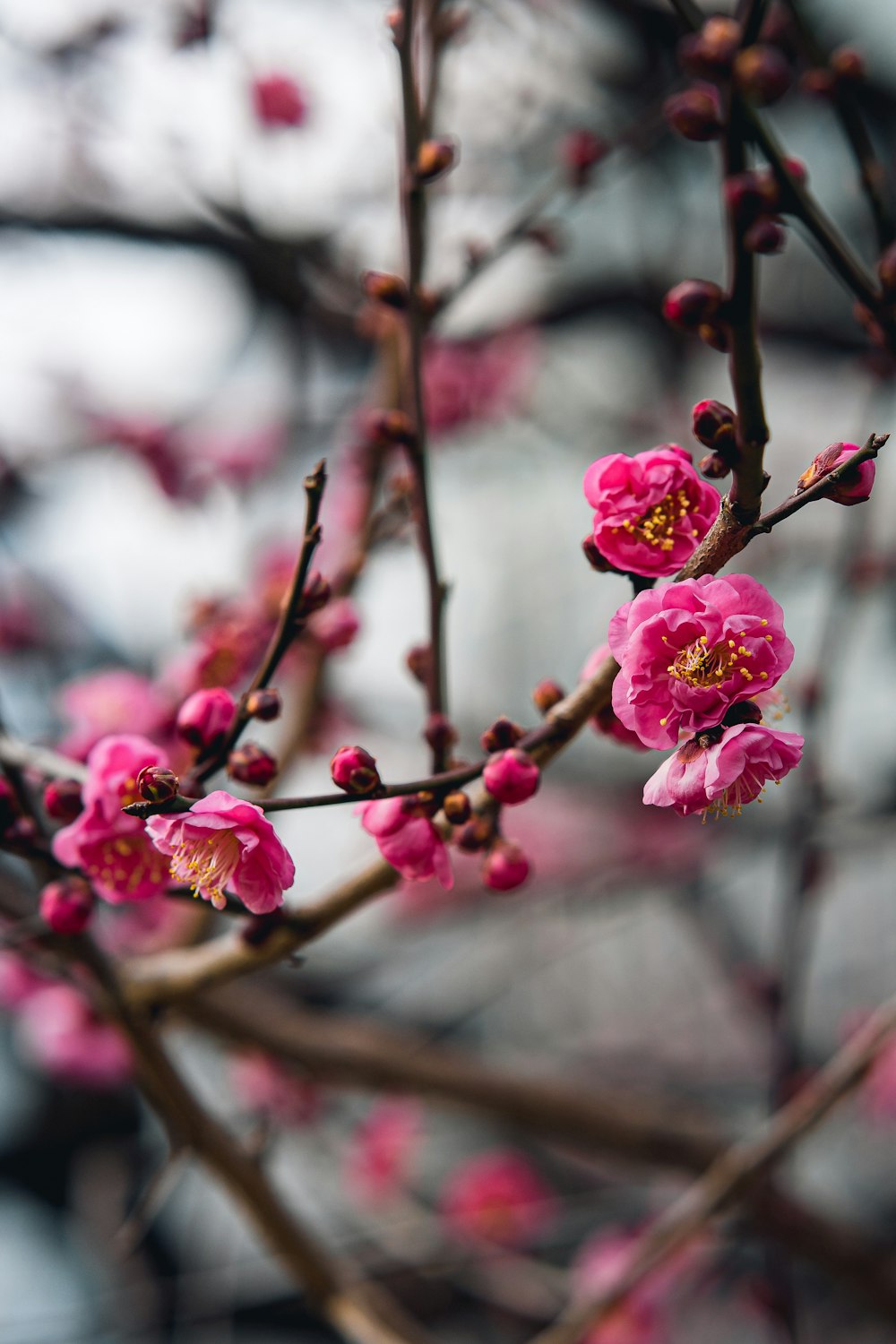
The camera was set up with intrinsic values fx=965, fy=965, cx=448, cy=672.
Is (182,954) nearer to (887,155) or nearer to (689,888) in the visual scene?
(689,888)

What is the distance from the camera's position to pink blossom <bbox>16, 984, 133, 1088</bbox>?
91.2 inches

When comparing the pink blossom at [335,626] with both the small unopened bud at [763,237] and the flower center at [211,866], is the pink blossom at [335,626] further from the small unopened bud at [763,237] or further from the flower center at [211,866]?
the small unopened bud at [763,237]

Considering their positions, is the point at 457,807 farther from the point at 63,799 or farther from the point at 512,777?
the point at 63,799

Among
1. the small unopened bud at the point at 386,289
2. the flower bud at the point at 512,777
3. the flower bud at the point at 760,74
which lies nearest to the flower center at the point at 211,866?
the flower bud at the point at 512,777

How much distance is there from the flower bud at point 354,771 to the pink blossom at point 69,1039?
5.53 feet

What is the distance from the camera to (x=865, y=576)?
6.77 ft

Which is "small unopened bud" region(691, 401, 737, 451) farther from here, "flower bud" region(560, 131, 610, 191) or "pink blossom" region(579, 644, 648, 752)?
"flower bud" region(560, 131, 610, 191)

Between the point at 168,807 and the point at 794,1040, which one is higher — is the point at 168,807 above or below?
above

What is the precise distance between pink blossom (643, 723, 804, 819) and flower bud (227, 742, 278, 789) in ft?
1.11

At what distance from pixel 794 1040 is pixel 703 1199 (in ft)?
1.21

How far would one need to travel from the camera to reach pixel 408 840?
2.57 ft

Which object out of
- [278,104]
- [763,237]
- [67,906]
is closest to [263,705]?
[67,906]

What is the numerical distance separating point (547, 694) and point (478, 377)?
296 cm

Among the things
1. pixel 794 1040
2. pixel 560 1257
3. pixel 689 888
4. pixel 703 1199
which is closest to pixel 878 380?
pixel 794 1040
